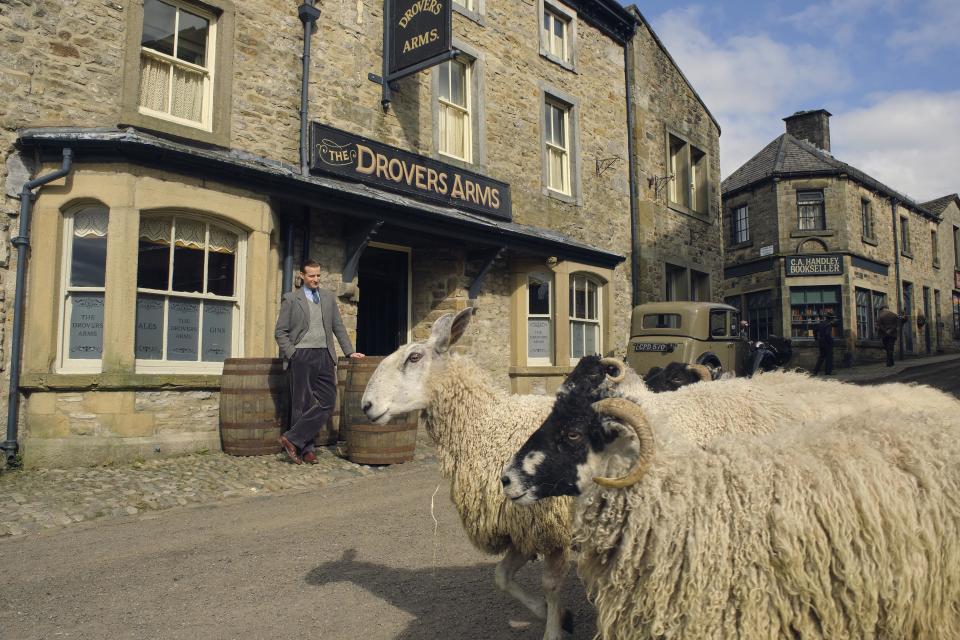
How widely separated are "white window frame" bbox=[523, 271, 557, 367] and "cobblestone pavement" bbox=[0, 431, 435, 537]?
16.2 feet

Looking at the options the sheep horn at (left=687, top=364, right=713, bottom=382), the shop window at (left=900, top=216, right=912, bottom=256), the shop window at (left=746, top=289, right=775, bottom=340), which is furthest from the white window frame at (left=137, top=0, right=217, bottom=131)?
the shop window at (left=900, top=216, right=912, bottom=256)

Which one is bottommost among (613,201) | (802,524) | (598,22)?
(802,524)

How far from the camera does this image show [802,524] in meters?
1.93

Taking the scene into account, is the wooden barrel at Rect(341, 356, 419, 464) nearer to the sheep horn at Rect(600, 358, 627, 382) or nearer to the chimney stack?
the sheep horn at Rect(600, 358, 627, 382)

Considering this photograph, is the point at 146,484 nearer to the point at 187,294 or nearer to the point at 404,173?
the point at 187,294

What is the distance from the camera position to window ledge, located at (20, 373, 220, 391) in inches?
263

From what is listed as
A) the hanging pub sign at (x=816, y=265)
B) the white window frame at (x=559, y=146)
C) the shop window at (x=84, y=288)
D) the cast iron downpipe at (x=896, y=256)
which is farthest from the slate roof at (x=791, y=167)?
the shop window at (x=84, y=288)

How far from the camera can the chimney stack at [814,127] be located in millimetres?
29094

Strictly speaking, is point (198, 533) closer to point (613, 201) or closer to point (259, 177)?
point (259, 177)

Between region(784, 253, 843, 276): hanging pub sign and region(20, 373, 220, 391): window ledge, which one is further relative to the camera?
region(784, 253, 843, 276): hanging pub sign

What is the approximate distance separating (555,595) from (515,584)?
27 centimetres

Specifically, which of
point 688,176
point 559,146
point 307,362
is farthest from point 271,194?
point 688,176

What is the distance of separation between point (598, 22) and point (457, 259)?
7771mm

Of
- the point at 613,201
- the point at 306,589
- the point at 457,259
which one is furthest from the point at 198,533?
the point at 613,201
